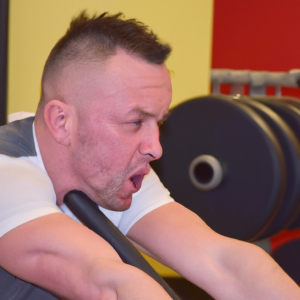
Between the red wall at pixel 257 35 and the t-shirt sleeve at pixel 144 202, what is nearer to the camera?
the t-shirt sleeve at pixel 144 202

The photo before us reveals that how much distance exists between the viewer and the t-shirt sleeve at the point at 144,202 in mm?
742

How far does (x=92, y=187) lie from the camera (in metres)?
0.65

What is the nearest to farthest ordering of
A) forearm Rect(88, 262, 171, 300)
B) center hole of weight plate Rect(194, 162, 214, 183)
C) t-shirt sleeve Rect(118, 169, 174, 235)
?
forearm Rect(88, 262, 171, 300)
t-shirt sleeve Rect(118, 169, 174, 235)
center hole of weight plate Rect(194, 162, 214, 183)

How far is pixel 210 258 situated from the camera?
26.4 inches

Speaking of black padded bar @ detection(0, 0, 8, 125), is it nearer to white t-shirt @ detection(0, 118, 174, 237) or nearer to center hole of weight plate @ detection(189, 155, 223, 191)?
white t-shirt @ detection(0, 118, 174, 237)

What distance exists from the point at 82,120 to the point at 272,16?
2.17m

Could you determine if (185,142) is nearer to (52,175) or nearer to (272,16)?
(52,175)

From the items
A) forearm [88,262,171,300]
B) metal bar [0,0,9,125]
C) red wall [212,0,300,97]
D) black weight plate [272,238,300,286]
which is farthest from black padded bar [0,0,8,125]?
red wall [212,0,300,97]

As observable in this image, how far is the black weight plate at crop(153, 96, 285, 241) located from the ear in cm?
53

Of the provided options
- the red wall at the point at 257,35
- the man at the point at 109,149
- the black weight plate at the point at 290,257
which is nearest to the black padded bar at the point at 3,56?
the man at the point at 109,149

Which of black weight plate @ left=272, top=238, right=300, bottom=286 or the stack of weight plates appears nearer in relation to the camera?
the stack of weight plates

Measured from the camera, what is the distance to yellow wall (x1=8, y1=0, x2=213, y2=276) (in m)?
1.03

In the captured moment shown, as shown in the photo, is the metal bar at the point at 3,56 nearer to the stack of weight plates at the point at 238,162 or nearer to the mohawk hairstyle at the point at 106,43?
the mohawk hairstyle at the point at 106,43

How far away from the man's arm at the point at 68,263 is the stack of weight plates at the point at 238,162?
58 cm
